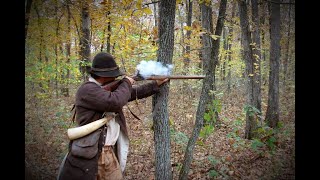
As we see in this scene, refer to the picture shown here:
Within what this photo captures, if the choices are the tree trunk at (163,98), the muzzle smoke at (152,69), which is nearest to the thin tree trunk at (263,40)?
the tree trunk at (163,98)

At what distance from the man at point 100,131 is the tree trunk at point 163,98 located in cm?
68

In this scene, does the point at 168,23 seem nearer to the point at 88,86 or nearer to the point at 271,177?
the point at 88,86

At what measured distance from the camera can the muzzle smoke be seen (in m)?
4.34

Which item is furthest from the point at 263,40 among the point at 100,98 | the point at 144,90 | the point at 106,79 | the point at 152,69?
the point at 100,98

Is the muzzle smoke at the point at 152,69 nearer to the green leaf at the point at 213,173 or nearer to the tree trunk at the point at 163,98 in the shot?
the tree trunk at the point at 163,98

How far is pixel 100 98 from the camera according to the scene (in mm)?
3828

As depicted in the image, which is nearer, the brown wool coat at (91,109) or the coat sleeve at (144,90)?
the brown wool coat at (91,109)

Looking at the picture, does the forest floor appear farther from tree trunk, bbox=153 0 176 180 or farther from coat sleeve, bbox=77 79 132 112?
coat sleeve, bbox=77 79 132 112

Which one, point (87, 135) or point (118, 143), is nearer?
point (87, 135)

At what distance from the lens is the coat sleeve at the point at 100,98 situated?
12.6ft

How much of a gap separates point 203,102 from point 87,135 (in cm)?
267

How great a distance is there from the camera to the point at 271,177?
19.0ft

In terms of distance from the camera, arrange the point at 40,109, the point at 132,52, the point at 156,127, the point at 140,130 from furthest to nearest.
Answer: the point at 40,109 < the point at 132,52 < the point at 140,130 < the point at 156,127

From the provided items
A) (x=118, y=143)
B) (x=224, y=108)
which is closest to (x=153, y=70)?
(x=118, y=143)
